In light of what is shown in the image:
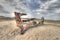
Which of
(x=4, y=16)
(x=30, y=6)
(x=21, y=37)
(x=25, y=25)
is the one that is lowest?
(x=21, y=37)

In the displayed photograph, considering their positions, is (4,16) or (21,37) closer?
(21,37)

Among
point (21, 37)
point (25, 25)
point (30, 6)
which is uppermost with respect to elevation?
point (30, 6)

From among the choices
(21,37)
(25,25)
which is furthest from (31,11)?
(21,37)

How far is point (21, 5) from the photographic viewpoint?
236 centimetres

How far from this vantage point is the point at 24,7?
7.69ft

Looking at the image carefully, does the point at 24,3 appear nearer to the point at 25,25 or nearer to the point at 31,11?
the point at 31,11

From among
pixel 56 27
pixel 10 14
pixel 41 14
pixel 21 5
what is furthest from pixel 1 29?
pixel 56 27

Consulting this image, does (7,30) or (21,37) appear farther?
(7,30)

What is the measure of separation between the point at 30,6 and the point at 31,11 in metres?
0.08

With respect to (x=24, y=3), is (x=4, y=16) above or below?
below

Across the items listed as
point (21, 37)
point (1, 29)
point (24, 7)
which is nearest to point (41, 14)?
point (24, 7)

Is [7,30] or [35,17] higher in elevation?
[35,17]

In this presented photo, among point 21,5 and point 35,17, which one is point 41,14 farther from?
point 21,5

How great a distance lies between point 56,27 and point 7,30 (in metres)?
0.79
